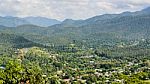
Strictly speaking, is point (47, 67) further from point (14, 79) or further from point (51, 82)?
point (14, 79)

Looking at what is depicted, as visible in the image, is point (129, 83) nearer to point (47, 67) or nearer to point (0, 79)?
point (0, 79)

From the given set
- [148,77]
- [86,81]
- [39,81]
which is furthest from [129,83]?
[86,81]

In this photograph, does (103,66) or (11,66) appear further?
(103,66)

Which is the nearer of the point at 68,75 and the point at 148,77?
the point at 148,77

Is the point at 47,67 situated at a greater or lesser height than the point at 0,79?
lesser

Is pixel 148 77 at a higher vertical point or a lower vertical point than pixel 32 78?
lower

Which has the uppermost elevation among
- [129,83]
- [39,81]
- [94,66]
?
[39,81]

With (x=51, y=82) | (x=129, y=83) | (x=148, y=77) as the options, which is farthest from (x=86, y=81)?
→ (x=129, y=83)

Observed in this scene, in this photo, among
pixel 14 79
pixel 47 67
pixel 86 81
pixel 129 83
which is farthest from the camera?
pixel 47 67

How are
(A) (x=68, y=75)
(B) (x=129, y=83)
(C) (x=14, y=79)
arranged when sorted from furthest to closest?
(A) (x=68, y=75) → (B) (x=129, y=83) → (C) (x=14, y=79)
